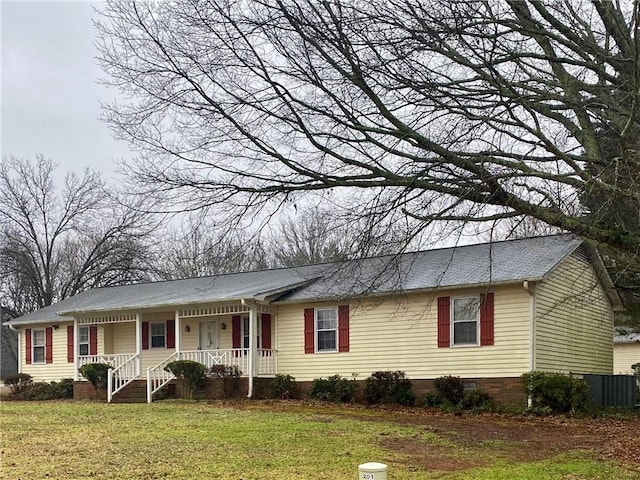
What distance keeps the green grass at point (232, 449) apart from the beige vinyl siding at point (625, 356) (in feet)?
75.0

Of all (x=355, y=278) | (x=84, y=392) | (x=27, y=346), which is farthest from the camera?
(x=27, y=346)

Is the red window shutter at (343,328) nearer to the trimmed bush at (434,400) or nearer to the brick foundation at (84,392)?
the trimmed bush at (434,400)

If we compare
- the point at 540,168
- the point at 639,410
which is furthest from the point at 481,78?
the point at 639,410

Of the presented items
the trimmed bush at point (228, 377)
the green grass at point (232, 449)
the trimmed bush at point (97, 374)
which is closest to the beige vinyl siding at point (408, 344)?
the trimmed bush at point (228, 377)

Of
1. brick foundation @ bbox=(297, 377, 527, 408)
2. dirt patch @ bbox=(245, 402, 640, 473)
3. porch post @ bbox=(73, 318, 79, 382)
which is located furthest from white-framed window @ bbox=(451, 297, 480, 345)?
porch post @ bbox=(73, 318, 79, 382)

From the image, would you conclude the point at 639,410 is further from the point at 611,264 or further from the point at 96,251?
the point at 96,251

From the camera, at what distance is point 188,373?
20500 millimetres

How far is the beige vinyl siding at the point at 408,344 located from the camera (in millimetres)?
17781

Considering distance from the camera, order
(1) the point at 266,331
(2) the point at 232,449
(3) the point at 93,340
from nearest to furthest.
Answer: (2) the point at 232,449
(1) the point at 266,331
(3) the point at 93,340

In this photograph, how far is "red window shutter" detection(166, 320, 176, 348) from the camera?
24125 mm

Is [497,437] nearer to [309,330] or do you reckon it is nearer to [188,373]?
[309,330]

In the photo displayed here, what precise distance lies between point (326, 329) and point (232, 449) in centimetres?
1084

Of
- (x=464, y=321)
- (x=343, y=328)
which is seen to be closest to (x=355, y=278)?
Result: (x=464, y=321)

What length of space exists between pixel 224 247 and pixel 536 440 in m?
6.20
